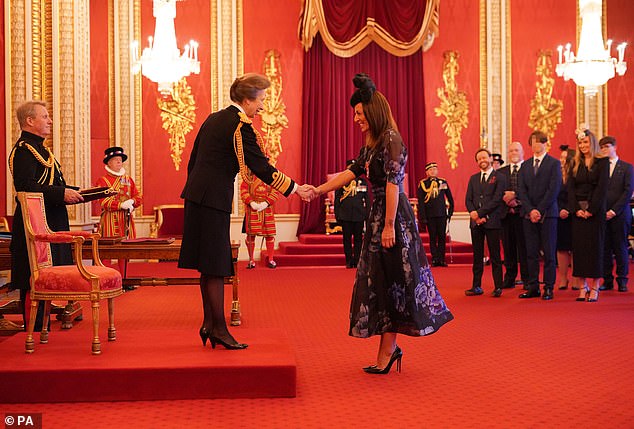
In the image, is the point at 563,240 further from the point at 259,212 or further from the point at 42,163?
the point at 42,163

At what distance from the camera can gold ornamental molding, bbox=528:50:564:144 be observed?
12.9 m

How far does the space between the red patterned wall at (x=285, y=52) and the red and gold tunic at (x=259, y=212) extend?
2.02m

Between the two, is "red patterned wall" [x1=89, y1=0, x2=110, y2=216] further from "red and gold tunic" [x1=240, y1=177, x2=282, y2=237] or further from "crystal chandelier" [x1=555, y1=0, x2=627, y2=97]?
"crystal chandelier" [x1=555, y1=0, x2=627, y2=97]

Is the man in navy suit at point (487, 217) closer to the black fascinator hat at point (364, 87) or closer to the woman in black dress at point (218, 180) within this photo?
the black fascinator hat at point (364, 87)

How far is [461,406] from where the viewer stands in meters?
3.45

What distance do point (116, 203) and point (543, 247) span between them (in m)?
4.48

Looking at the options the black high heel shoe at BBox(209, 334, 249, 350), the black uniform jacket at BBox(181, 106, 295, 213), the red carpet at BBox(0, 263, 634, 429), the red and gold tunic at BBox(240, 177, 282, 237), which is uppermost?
the black uniform jacket at BBox(181, 106, 295, 213)

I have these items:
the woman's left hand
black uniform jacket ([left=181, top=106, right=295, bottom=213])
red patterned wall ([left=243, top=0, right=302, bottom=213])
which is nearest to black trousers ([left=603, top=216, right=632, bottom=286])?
the woman's left hand

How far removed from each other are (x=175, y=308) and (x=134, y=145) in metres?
5.88

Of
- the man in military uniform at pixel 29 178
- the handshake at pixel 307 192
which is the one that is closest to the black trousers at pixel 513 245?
the handshake at pixel 307 192

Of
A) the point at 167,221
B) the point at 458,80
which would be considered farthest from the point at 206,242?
the point at 458,80

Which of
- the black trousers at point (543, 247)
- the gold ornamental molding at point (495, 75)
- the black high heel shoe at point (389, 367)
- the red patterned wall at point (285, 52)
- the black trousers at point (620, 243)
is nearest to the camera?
the black high heel shoe at point (389, 367)

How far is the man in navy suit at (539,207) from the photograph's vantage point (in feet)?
23.1

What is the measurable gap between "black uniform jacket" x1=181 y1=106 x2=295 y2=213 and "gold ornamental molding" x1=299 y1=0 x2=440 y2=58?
8.61 m
